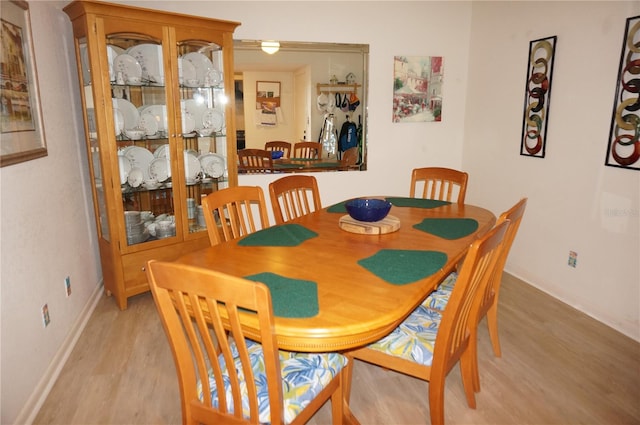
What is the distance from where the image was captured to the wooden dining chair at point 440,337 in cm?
140

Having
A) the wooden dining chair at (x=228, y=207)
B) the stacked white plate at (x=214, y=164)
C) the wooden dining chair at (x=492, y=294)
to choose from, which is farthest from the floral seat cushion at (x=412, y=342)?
the stacked white plate at (x=214, y=164)

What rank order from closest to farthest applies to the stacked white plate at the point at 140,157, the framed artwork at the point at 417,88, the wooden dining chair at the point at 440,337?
the wooden dining chair at the point at 440,337
the stacked white plate at the point at 140,157
the framed artwork at the point at 417,88

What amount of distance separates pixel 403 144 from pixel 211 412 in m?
3.18

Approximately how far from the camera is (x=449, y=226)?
2160 millimetres

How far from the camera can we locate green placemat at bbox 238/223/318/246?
1.92m

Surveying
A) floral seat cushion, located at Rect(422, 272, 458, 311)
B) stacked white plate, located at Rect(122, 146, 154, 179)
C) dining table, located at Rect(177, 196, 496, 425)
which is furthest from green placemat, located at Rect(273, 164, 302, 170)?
floral seat cushion, located at Rect(422, 272, 458, 311)

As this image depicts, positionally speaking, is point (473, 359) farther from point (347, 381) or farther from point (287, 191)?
point (287, 191)

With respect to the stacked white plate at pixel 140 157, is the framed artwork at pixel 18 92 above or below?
above

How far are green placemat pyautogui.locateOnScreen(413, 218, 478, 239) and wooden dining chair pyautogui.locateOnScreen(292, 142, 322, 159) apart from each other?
1.73m

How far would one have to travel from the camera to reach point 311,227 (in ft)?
7.15

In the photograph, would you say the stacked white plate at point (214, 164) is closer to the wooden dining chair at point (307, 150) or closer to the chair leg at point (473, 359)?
the wooden dining chair at point (307, 150)

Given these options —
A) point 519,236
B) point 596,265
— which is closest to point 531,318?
point 596,265

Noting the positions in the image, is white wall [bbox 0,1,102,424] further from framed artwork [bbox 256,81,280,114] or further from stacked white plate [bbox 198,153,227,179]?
framed artwork [bbox 256,81,280,114]

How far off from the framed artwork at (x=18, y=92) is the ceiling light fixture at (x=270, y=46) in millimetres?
1721
